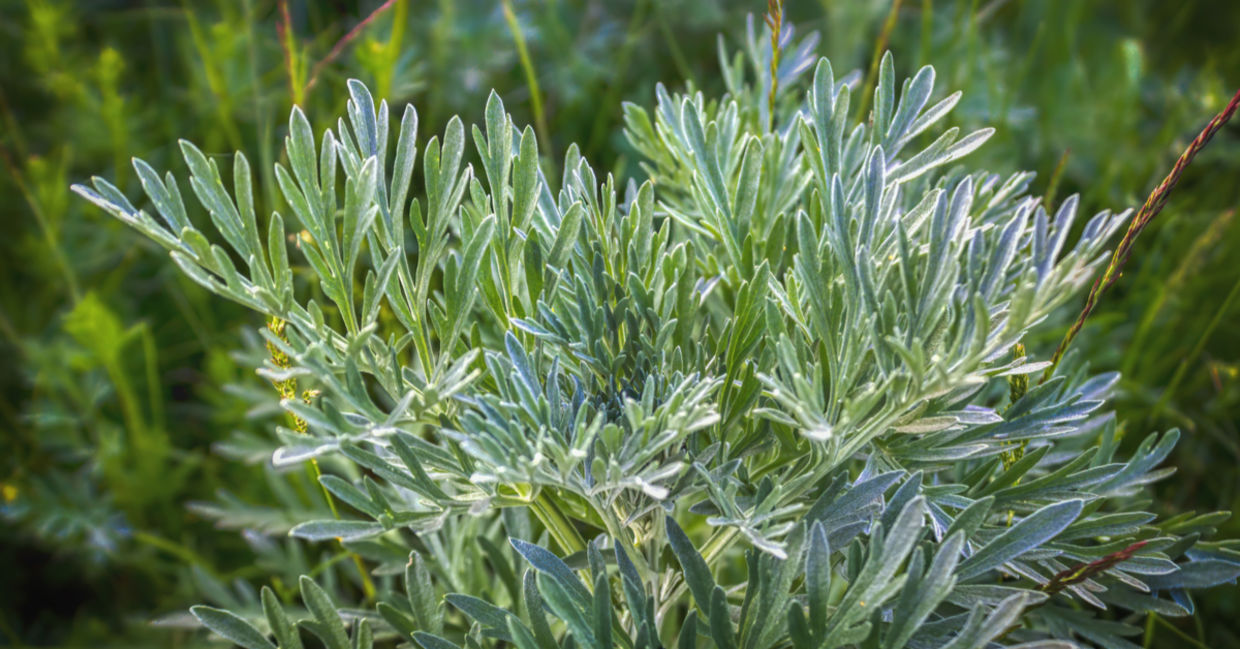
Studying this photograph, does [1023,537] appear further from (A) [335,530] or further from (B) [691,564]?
(A) [335,530]

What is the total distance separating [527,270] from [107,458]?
1.09 metres

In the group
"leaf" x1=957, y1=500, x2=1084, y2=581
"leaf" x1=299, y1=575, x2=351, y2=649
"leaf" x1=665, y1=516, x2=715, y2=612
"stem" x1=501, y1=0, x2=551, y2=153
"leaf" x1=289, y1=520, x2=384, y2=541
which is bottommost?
"leaf" x1=957, y1=500, x2=1084, y2=581

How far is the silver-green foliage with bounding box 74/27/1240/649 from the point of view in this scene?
687mm

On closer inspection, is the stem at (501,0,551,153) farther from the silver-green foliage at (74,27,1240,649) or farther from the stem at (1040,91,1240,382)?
the stem at (1040,91,1240,382)

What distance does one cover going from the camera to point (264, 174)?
149 centimetres

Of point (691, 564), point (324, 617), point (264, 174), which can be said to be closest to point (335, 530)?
point (324, 617)

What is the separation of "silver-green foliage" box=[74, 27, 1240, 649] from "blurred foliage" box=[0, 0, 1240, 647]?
47cm

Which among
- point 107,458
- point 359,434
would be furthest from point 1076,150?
point 107,458

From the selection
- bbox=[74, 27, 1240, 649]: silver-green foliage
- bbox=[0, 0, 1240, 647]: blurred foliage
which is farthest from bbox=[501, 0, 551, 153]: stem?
bbox=[74, 27, 1240, 649]: silver-green foliage

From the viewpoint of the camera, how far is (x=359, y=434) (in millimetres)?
690

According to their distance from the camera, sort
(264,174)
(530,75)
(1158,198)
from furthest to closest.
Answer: (264,174) < (530,75) < (1158,198)

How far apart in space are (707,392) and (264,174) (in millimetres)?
1039

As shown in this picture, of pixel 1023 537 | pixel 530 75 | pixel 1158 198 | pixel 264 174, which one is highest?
pixel 264 174

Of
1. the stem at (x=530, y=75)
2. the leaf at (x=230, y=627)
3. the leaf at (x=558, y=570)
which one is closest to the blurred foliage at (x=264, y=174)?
the stem at (x=530, y=75)
